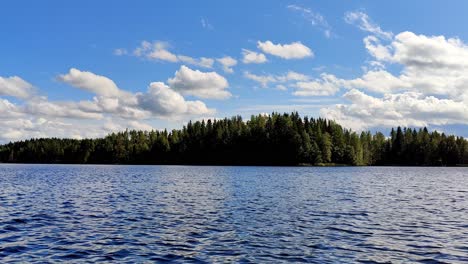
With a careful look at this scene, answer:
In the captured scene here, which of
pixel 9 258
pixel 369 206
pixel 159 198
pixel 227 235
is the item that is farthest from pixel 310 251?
pixel 159 198

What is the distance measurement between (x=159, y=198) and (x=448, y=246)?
35012mm

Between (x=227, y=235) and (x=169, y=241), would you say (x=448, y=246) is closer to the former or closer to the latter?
(x=227, y=235)

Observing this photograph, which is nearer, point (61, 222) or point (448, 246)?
point (448, 246)

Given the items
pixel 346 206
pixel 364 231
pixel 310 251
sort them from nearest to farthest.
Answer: pixel 310 251, pixel 364 231, pixel 346 206

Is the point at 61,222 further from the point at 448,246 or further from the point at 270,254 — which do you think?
the point at 448,246

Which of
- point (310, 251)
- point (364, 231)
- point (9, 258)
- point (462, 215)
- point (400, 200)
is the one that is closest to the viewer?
point (9, 258)

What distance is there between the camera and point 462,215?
41.2 meters

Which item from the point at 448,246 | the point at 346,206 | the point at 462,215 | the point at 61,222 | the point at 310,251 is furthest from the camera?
the point at 346,206

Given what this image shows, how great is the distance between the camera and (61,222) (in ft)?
117

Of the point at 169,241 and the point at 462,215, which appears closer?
the point at 169,241

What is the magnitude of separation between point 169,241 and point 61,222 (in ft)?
39.8

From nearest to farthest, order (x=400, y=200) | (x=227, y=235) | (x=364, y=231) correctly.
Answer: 1. (x=227, y=235)
2. (x=364, y=231)
3. (x=400, y=200)

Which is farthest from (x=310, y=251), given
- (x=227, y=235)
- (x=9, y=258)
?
(x=9, y=258)

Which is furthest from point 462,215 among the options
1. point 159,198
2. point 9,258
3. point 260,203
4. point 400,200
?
point 9,258
